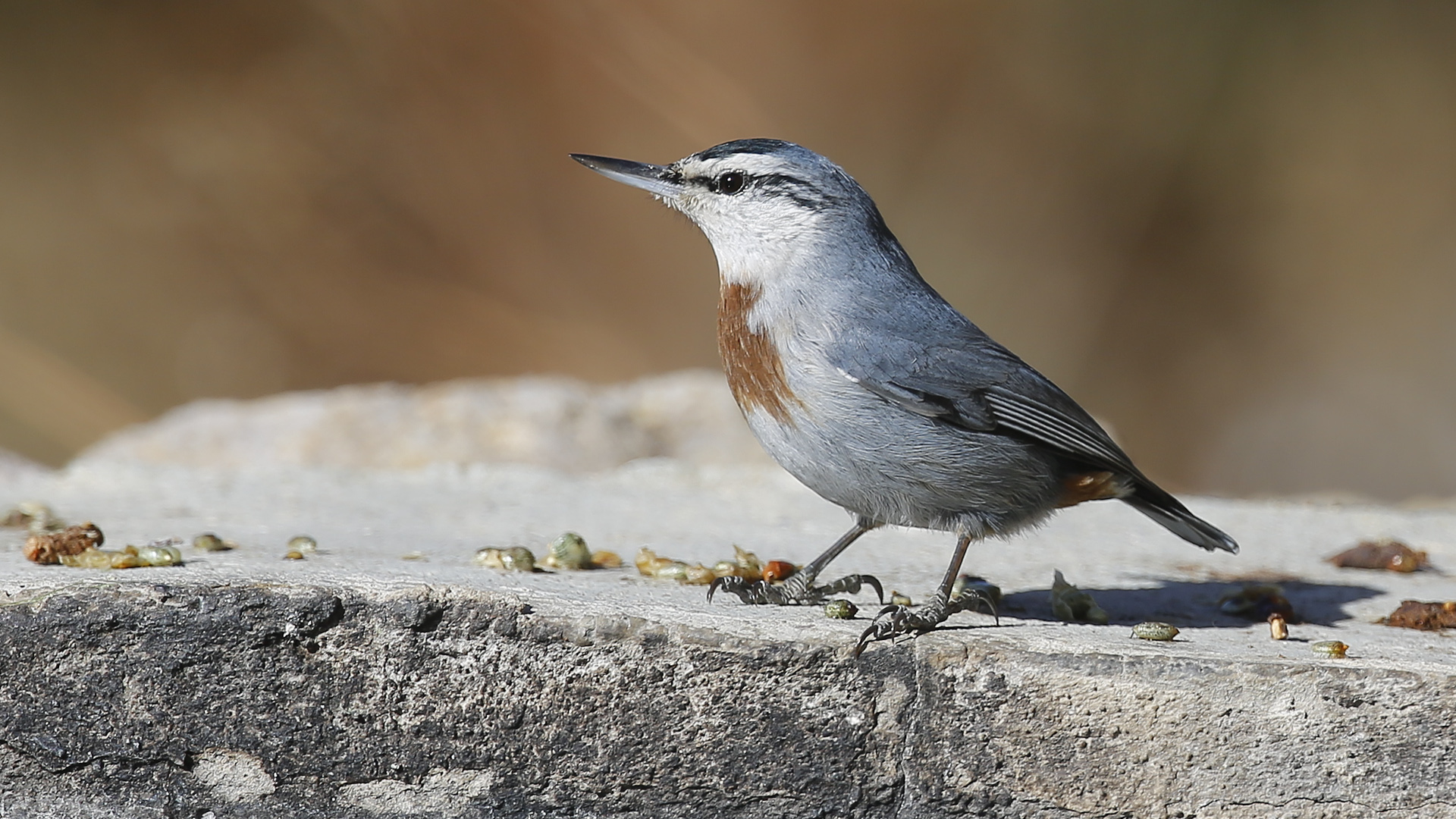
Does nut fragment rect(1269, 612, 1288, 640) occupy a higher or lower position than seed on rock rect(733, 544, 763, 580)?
lower

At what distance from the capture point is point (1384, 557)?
4004 mm

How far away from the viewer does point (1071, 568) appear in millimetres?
3910

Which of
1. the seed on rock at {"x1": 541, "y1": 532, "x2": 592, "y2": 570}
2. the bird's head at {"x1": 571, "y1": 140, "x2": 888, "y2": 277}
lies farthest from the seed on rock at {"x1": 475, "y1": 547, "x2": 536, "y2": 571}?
the bird's head at {"x1": 571, "y1": 140, "x2": 888, "y2": 277}

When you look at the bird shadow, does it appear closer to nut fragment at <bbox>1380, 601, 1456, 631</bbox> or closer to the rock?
nut fragment at <bbox>1380, 601, 1456, 631</bbox>

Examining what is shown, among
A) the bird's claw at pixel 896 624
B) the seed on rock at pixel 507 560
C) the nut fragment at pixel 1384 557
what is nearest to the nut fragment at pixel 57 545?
the seed on rock at pixel 507 560

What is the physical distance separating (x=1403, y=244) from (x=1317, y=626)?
5.20 metres

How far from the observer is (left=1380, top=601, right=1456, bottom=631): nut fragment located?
3174 mm

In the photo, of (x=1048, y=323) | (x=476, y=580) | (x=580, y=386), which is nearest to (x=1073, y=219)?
(x=1048, y=323)

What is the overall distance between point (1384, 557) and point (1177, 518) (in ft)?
3.01

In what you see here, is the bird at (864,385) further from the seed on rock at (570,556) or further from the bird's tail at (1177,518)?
the seed on rock at (570,556)

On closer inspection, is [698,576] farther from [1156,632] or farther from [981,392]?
[1156,632]

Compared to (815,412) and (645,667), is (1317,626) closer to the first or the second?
(815,412)

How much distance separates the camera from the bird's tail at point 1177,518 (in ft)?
11.3

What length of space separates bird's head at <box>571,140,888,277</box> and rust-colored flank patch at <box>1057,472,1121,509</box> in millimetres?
749
